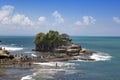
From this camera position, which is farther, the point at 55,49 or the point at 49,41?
the point at 49,41

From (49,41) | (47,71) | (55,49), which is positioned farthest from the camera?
(49,41)

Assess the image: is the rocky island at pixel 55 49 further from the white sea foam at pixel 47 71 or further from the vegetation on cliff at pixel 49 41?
the white sea foam at pixel 47 71

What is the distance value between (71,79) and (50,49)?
247 feet

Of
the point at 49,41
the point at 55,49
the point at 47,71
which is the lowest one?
the point at 47,71

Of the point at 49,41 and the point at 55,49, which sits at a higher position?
the point at 49,41

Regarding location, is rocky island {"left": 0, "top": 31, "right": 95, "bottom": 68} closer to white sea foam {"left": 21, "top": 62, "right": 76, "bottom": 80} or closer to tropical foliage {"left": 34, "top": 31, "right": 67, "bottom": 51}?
tropical foliage {"left": 34, "top": 31, "right": 67, "bottom": 51}

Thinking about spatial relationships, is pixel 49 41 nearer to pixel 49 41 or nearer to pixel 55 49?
pixel 49 41

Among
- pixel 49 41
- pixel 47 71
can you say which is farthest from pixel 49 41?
pixel 47 71

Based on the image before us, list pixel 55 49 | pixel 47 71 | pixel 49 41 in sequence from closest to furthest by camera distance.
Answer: pixel 47 71 < pixel 55 49 < pixel 49 41

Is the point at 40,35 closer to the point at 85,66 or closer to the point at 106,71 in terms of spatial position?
the point at 85,66

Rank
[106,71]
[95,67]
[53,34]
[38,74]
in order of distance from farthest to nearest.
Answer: [53,34]
[95,67]
[106,71]
[38,74]

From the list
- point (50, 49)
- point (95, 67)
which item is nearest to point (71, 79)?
point (95, 67)

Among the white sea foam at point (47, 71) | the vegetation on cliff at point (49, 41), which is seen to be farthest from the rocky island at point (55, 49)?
the white sea foam at point (47, 71)

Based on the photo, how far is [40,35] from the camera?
477 ft
